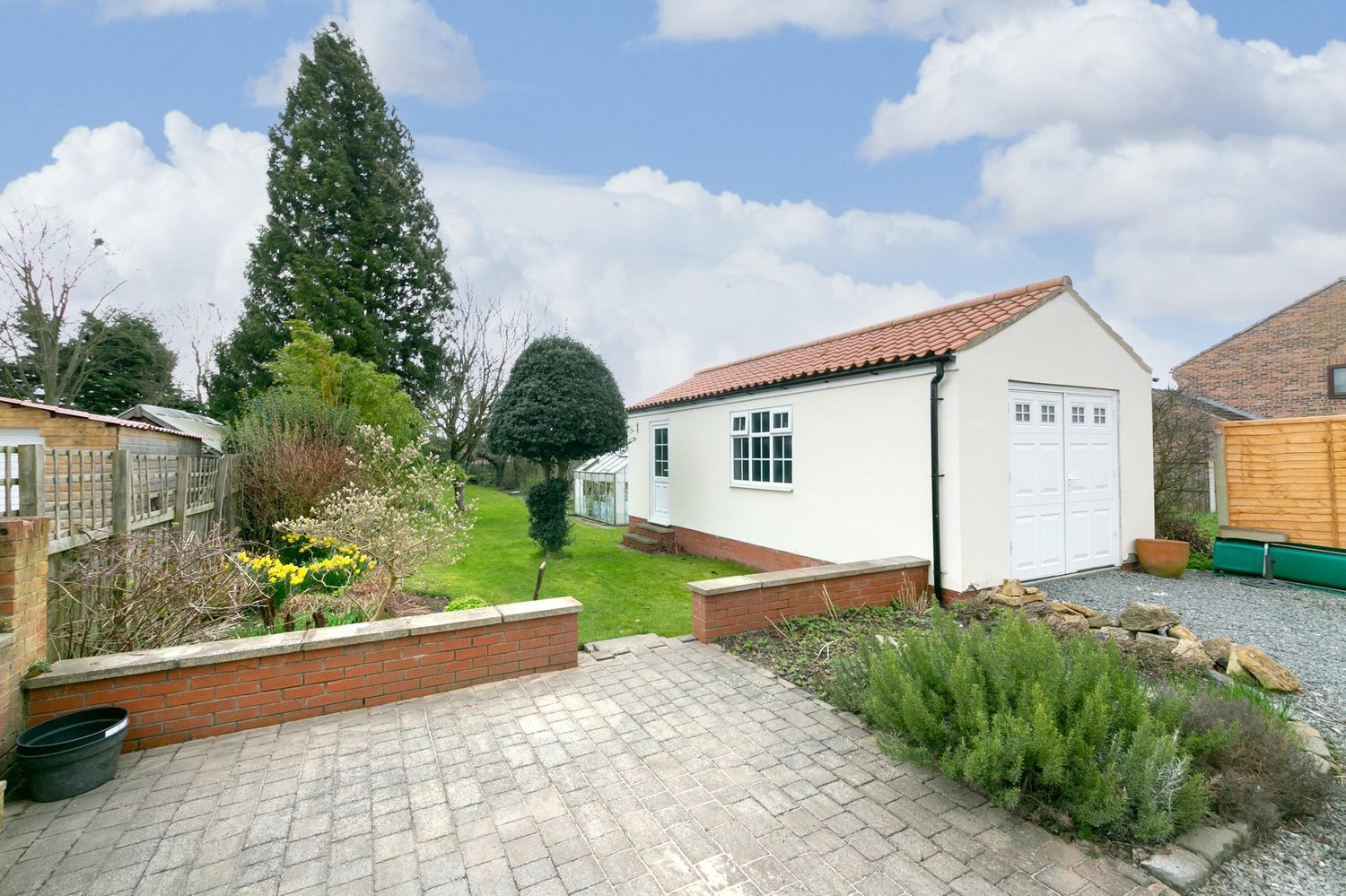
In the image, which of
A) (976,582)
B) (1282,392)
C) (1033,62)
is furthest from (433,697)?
(1282,392)


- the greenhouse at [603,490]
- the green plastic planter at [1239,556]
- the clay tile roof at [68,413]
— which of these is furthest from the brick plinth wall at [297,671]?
the greenhouse at [603,490]

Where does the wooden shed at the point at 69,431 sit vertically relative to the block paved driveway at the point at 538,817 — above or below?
above

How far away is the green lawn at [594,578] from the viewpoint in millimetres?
6848

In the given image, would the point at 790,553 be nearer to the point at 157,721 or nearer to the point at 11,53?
the point at 157,721

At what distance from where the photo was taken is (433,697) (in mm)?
4125

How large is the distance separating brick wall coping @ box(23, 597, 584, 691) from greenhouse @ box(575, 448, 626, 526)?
11.7 metres

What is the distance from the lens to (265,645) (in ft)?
12.1

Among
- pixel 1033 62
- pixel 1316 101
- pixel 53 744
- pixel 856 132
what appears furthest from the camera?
pixel 856 132

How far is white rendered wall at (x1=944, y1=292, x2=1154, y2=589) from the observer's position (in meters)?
6.45

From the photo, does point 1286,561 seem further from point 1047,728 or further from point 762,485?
point 1047,728

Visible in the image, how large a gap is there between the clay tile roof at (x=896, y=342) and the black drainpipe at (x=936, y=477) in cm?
40

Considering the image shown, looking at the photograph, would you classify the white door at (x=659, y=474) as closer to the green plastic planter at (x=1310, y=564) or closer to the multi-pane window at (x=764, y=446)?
the multi-pane window at (x=764, y=446)

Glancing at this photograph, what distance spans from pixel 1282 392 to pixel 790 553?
73.6 ft

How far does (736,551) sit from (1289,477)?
7.88 meters
